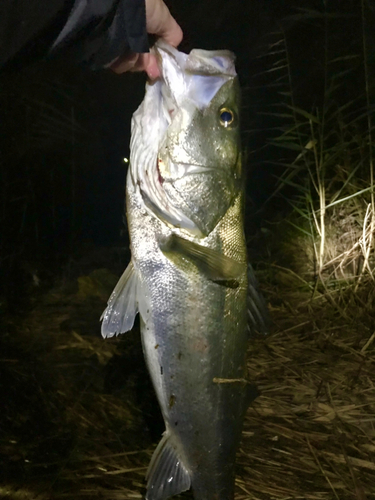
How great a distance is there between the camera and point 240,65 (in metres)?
4.95

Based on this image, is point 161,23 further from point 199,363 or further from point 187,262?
point 199,363

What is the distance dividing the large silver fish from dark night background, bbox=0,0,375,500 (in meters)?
0.60

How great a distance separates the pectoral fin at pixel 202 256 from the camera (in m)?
1.40

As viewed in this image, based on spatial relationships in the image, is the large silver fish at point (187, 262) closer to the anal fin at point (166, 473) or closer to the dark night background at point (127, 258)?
the anal fin at point (166, 473)

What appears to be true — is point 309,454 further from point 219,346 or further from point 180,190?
point 180,190

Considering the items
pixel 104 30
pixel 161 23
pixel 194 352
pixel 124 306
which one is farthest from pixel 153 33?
pixel 194 352

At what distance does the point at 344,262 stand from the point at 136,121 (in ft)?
12.0

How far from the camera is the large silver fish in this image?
1.39 metres

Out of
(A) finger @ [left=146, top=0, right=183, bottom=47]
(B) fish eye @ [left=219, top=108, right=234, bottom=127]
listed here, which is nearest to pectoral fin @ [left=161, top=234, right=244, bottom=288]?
(B) fish eye @ [left=219, top=108, right=234, bottom=127]

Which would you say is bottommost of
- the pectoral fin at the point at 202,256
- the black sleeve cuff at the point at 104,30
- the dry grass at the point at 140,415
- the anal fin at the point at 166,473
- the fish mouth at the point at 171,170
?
the dry grass at the point at 140,415

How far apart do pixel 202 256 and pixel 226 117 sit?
0.54 meters

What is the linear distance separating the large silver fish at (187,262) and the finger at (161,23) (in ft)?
0.28

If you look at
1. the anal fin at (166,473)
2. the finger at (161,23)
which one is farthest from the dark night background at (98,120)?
the anal fin at (166,473)

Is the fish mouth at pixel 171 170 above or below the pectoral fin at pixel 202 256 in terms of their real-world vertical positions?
above
